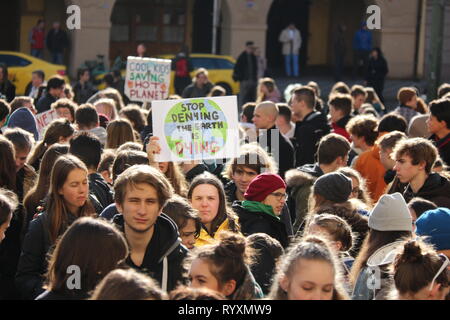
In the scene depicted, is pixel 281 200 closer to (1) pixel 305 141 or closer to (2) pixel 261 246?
(2) pixel 261 246

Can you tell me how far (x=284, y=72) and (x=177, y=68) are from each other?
11808 millimetres

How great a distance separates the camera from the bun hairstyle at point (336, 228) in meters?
5.95

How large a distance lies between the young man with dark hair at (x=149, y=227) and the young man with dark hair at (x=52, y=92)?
8.10m

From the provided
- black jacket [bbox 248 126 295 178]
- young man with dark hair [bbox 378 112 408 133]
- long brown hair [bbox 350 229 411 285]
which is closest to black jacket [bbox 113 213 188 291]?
long brown hair [bbox 350 229 411 285]

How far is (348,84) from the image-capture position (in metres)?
31.4

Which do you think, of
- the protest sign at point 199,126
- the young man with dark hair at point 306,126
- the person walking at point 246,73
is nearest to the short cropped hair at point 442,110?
the young man with dark hair at point 306,126

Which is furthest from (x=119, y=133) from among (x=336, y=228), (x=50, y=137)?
(x=336, y=228)

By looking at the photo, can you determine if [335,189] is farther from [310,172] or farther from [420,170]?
[310,172]

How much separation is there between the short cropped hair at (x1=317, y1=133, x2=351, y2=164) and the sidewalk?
18899 mm

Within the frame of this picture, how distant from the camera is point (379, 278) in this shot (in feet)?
17.4

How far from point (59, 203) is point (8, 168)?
1000 mm

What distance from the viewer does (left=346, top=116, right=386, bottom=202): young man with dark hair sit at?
9.28 meters

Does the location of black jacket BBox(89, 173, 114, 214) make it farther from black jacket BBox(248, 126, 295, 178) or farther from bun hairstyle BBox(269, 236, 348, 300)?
black jacket BBox(248, 126, 295, 178)
